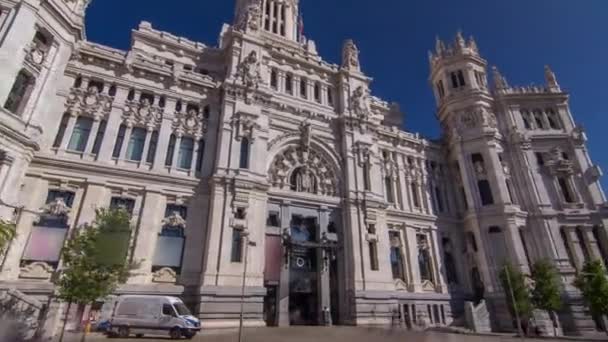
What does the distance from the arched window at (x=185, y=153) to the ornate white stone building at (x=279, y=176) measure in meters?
0.14

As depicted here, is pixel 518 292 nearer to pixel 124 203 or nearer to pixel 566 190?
pixel 566 190

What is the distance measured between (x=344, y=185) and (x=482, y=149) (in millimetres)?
18615

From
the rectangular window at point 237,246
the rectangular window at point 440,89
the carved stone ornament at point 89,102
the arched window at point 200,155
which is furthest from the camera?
the rectangular window at point 440,89

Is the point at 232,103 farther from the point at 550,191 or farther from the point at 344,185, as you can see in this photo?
the point at 550,191

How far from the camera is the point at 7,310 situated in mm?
16719

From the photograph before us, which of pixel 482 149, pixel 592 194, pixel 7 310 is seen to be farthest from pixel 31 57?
pixel 592 194

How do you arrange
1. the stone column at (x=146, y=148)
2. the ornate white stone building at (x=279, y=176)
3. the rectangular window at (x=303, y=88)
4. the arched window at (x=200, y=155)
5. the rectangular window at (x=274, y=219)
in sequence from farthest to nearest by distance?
the rectangular window at (x=303, y=88) → the rectangular window at (x=274, y=219) → the arched window at (x=200, y=155) → the stone column at (x=146, y=148) → the ornate white stone building at (x=279, y=176)

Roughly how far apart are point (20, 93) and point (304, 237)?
2459 cm

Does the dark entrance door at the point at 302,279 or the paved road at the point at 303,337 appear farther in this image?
the dark entrance door at the point at 302,279

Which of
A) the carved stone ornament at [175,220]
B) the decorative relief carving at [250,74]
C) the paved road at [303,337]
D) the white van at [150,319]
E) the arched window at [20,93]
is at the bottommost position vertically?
the paved road at [303,337]

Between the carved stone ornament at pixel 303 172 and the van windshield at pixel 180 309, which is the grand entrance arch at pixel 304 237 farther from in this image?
the van windshield at pixel 180 309

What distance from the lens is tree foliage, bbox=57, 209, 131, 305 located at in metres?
16.5

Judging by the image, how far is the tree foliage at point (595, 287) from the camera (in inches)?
1073

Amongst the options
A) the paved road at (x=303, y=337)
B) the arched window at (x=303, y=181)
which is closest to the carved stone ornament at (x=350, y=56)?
the arched window at (x=303, y=181)
